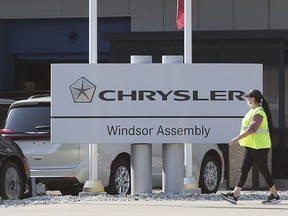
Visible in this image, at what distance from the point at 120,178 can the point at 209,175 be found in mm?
2032

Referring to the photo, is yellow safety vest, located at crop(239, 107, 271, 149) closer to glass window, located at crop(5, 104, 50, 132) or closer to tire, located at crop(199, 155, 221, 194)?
tire, located at crop(199, 155, 221, 194)

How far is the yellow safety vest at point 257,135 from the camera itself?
15.7 metres

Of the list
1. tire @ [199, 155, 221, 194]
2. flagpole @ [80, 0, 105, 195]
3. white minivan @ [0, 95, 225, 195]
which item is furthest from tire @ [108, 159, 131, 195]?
tire @ [199, 155, 221, 194]

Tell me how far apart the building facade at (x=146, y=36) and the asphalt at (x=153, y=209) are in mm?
8529

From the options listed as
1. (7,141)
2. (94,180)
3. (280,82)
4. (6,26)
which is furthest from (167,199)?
(6,26)

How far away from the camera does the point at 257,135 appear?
1573 centimetres

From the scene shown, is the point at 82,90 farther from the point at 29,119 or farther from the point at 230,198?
the point at 230,198

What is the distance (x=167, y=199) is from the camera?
16453 mm

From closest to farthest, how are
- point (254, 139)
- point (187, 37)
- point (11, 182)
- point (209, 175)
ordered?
point (254, 139) < point (11, 182) < point (187, 37) < point (209, 175)

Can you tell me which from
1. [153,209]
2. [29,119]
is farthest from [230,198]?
[29,119]

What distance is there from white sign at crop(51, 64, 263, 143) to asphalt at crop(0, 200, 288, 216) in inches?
45.0

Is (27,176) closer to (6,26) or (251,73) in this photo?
(251,73)

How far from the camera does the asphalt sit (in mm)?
14469

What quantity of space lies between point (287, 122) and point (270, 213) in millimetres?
10982
